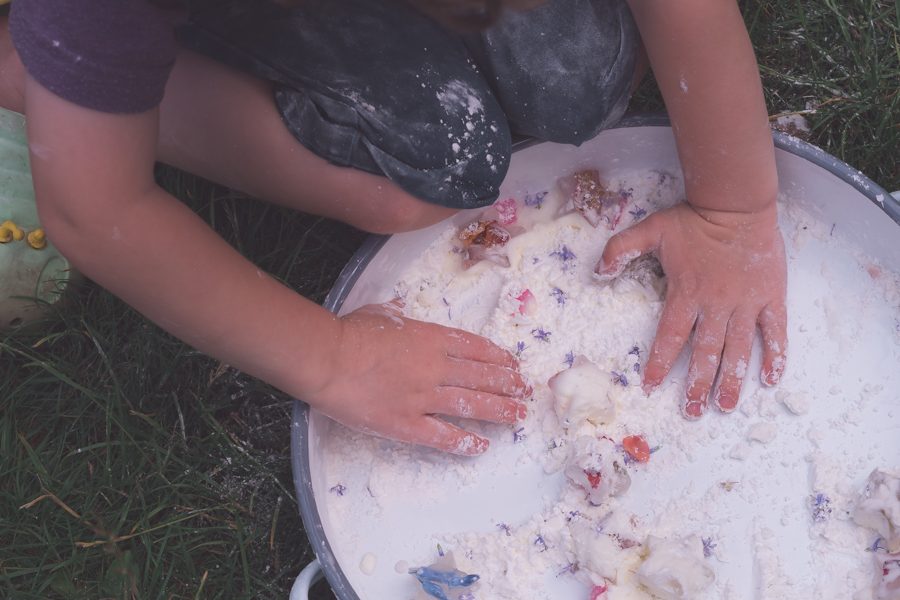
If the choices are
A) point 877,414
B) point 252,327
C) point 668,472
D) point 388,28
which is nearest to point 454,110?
point 388,28

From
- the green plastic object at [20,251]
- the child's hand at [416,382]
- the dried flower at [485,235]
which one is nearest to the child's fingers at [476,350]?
the child's hand at [416,382]

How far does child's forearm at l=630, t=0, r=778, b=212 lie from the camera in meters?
0.82

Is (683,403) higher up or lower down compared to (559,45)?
lower down

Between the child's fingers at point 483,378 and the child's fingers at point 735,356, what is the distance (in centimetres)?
20

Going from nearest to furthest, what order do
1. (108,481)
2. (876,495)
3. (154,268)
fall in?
(154,268) → (876,495) → (108,481)

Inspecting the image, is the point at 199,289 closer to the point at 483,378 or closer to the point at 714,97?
the point at 483,378

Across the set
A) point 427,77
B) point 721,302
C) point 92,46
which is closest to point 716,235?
point 721,302

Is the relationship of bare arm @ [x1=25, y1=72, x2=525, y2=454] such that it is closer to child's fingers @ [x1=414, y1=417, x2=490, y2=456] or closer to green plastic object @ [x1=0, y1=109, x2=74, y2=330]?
child's fingers @ [x1=414, y1=417, x2=490, y2=456]

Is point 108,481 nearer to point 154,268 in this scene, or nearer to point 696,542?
point 154,268

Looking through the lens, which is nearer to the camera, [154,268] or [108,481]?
[154,268]

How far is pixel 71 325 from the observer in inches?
41.3

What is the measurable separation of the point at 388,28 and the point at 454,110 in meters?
0.10

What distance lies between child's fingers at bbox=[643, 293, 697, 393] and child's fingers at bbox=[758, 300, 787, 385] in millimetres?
73

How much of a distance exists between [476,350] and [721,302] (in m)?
0.25
